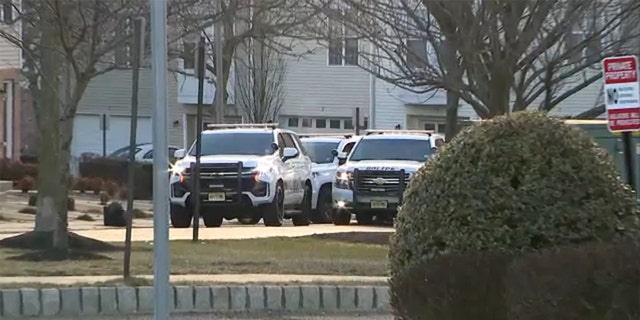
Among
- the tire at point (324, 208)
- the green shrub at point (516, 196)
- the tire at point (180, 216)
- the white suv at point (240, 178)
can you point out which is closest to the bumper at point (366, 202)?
the white suv at point (240, 178)

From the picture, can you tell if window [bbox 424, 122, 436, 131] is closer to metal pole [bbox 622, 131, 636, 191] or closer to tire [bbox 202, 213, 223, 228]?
tire [bbox 202, 213, 223, 228]

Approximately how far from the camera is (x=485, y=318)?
673cm

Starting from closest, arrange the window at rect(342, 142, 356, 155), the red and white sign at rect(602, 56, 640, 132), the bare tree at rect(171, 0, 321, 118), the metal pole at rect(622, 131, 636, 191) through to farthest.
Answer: the red and white sign at rect(602, 56, 640, 132) → the metal pole at rect(622, 131, 636, 191) → the bare tree at rect(171, 0, 321, 118) → the window at rect(342, 142, 356, 155)

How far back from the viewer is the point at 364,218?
21.8 meters

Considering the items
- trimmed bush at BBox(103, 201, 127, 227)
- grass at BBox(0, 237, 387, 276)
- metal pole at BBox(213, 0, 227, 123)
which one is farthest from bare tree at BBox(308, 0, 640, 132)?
metal pole at BBox(213, 0, 227, 123)

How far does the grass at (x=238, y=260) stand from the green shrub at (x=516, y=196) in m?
4.65

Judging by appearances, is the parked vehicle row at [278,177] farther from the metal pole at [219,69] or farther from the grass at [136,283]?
the metal pole at [219,69]

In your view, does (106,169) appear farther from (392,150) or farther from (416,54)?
(416,54)

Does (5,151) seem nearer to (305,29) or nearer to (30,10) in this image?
(305,29)

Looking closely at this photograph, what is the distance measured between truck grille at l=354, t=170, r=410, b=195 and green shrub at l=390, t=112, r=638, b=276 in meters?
13.3

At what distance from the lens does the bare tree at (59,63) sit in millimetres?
12766

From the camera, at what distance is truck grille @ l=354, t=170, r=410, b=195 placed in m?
20.5

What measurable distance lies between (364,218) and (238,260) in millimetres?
9270

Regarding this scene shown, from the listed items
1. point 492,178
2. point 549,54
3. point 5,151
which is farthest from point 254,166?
point 5,151
